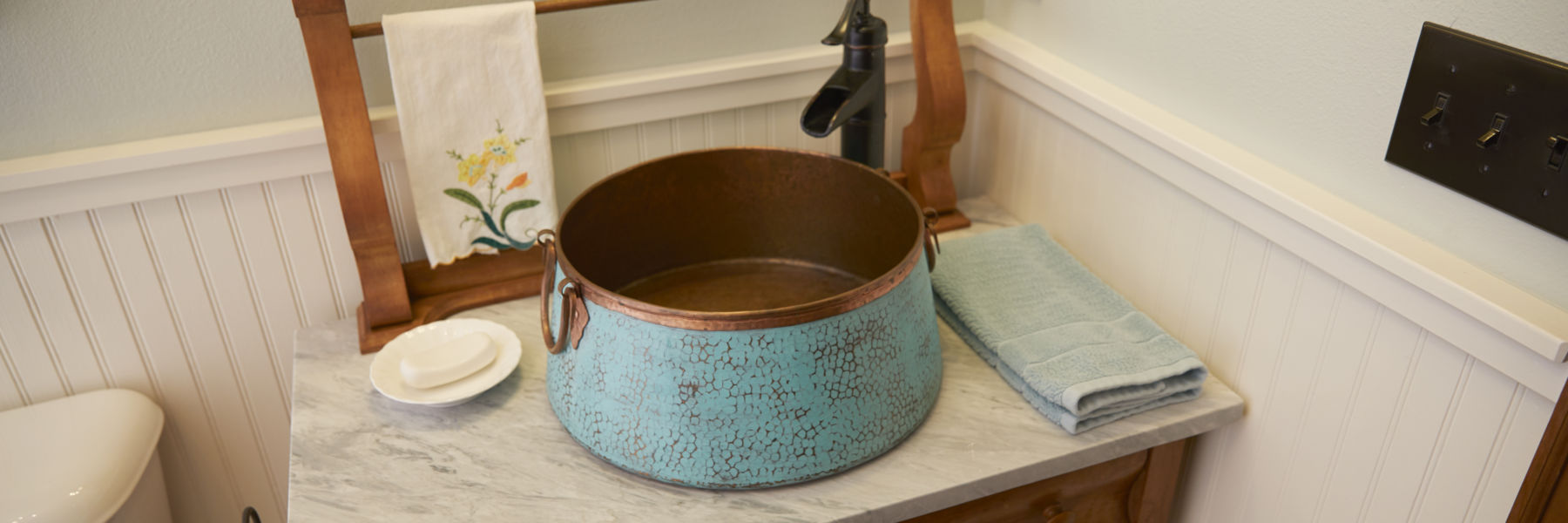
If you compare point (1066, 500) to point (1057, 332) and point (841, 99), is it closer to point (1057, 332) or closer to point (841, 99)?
point (1057, 332)

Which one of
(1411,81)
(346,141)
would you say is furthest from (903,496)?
(346,141)

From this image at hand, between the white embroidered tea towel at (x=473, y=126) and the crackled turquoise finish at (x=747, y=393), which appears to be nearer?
the crackled turquoise finish at (x=747, y=393)

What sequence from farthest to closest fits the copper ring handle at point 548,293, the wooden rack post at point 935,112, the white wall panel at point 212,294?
1. the wooden rack post at point 935,112
2. the white wall panel at point 212,294
3. the copper ring handle at point 548,293

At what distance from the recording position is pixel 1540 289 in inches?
28.1

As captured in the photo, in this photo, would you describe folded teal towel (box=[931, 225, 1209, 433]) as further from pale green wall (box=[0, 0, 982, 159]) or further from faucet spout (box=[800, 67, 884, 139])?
pale green wall (box=[0, 0, 982, 159])

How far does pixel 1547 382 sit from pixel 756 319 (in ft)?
1.81

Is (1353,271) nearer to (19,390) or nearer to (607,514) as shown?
(607,514)

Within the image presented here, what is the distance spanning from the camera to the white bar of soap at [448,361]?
0.97 m

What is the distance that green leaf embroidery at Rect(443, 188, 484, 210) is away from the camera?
106cm

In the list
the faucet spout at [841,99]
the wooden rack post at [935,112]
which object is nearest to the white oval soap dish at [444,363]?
the faucet spout at [841,99]

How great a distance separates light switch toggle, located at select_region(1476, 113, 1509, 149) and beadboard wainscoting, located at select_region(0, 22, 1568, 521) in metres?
0.09

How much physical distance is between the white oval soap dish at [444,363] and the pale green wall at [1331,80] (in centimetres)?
72

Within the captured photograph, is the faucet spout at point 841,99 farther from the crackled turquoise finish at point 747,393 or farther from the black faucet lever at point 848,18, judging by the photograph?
the crackled turquoise finish at point 747,393

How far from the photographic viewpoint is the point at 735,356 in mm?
798
